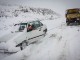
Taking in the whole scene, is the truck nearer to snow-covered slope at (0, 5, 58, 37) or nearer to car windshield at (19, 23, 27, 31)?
snow-covered slope at (0, 5, 58, 37)

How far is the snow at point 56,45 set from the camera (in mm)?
4520

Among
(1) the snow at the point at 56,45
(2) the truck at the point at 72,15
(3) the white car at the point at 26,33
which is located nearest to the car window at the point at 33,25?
(3) the white car at the point at 26,33

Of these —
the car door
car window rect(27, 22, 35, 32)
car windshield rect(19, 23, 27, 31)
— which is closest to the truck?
the car door

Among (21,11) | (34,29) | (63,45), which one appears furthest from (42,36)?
(21,11)

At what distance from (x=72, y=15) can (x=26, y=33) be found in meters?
1.67

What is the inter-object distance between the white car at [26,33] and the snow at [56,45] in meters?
0.16

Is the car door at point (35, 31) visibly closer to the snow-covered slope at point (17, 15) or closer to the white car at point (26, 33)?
the white car at point (26, 33)

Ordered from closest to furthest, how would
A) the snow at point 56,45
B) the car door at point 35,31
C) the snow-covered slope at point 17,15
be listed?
the snow at point 56,45 → the car door at point 35,31 → the snow-covered slope at point 17,15

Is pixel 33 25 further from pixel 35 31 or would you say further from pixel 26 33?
pixel 26 33

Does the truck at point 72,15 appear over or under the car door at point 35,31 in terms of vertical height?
over

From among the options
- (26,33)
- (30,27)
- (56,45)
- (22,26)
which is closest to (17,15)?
(22,26)

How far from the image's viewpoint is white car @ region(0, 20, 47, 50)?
14.9 ft

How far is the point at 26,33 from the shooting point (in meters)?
4.70

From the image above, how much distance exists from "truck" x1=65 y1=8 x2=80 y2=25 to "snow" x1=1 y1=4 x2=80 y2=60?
167 millimetres
